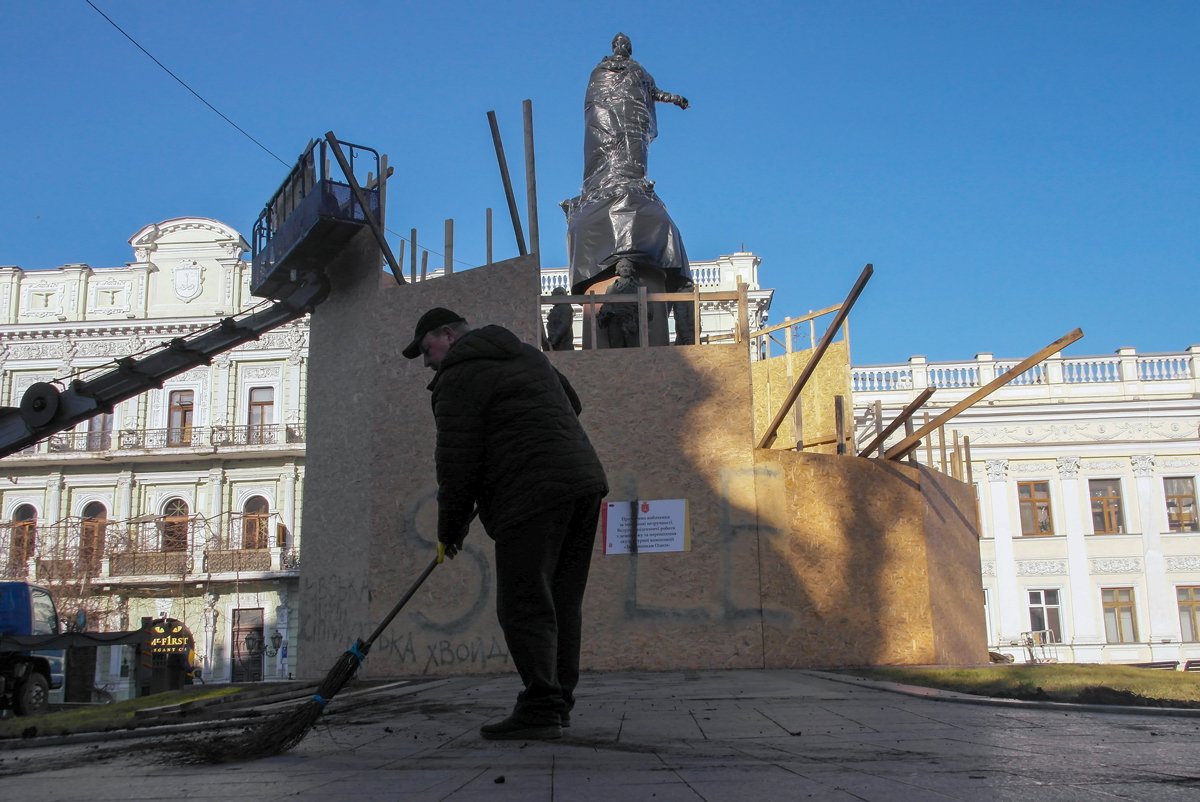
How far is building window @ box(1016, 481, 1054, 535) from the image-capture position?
34375mm

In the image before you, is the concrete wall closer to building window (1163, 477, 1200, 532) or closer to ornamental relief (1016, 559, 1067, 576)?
ornamental relief (1016, 559, 1067, 576)

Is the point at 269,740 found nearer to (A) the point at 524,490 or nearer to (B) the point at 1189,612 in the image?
(A) the point at 524,490

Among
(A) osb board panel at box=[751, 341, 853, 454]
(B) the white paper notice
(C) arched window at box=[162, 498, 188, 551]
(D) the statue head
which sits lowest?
(B) the white paper notice

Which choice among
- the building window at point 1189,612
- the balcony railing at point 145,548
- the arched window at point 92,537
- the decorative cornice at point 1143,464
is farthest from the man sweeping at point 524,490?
the decorative cornice at point 1143,464

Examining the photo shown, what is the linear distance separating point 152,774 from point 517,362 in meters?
1.89

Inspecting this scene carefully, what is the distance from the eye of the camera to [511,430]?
160 inches

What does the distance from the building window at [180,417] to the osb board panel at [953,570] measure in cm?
2962

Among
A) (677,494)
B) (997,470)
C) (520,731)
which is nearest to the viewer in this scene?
(520,731)

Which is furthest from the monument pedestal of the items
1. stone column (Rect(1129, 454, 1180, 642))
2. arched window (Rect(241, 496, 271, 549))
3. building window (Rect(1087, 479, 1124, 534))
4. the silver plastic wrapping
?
stone column (Rect(1129, 454, 1180, 642))

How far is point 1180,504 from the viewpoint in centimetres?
3434

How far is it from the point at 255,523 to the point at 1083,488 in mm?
27159

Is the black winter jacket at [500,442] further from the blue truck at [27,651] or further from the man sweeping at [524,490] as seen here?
the blue truck at [27,651]

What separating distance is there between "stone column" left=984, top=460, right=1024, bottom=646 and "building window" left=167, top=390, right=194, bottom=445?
26961mm

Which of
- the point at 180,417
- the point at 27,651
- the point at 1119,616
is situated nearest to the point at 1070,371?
the point at 1119,616
